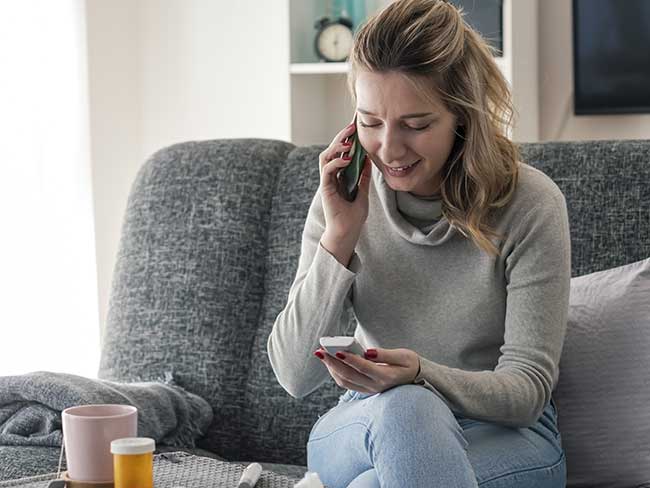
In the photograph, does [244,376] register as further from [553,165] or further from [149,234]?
[553,165]

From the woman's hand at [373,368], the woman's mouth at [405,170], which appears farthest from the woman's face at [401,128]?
the woman's hand at [373,368]

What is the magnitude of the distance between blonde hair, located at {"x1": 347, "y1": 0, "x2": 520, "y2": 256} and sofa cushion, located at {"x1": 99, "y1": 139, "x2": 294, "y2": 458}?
0.51 metres

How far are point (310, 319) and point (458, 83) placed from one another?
1.42 feet

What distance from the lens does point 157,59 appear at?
3656 mm

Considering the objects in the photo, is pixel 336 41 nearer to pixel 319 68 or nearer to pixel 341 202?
pixel 319 68

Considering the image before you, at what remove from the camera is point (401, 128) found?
67.4 inches

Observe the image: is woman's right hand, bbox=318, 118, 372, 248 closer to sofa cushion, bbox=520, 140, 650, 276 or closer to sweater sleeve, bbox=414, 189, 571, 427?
sweater sleeve, bbox=414, 189, 571, 427

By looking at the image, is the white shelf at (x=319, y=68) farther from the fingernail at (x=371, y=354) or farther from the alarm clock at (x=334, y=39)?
the fingernail at (x=371, y=354)

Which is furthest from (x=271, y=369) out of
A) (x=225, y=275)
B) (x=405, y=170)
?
(x=405, y=170)

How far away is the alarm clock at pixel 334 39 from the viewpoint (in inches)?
134

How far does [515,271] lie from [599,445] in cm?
31

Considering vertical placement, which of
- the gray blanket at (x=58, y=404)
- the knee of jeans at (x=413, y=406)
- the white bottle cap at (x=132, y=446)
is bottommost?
the gray blanket at (x=58, y=404)

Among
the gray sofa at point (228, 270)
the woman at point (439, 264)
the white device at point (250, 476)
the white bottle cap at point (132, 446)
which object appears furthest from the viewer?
the gray sofa at point (228, 270)

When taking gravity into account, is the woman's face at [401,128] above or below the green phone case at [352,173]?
above
